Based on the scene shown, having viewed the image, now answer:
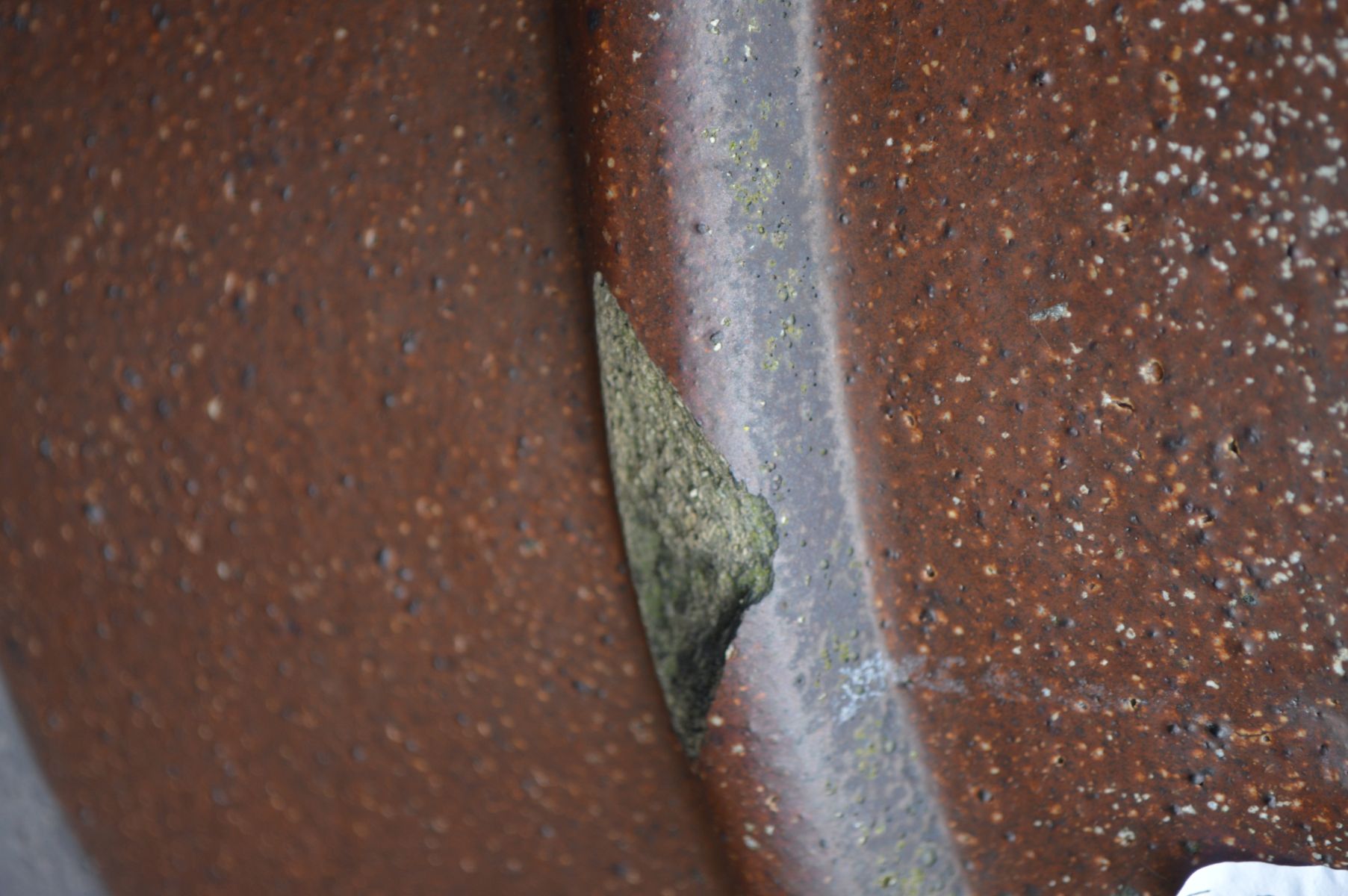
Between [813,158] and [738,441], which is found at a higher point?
[813,158]

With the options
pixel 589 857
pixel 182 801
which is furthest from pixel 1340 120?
pixel 182 801

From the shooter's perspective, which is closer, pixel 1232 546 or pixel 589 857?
pixel 1232 546

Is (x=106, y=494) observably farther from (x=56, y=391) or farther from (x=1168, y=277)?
(x=1168, y=277)

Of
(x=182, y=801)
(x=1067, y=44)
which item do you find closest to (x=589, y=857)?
(x=182, y=801)

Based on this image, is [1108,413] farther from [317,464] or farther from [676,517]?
[317,464]

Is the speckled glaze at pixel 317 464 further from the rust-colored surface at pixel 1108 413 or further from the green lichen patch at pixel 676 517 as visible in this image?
the rust-colored surface at pixel 1108 413

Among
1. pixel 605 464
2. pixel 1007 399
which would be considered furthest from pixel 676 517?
pixel 1007 399

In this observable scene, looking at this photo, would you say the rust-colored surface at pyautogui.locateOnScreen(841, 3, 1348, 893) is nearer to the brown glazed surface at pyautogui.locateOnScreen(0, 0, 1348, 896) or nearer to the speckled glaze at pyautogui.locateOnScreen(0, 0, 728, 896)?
the brown glazed surface at pyautogui.locateOnScreen(0, 0, 1348, 896)

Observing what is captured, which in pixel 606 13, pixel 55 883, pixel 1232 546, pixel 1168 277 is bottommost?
pixel 55 883

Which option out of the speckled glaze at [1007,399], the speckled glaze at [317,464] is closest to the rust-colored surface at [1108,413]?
the speckled glaze at [1007,399]
